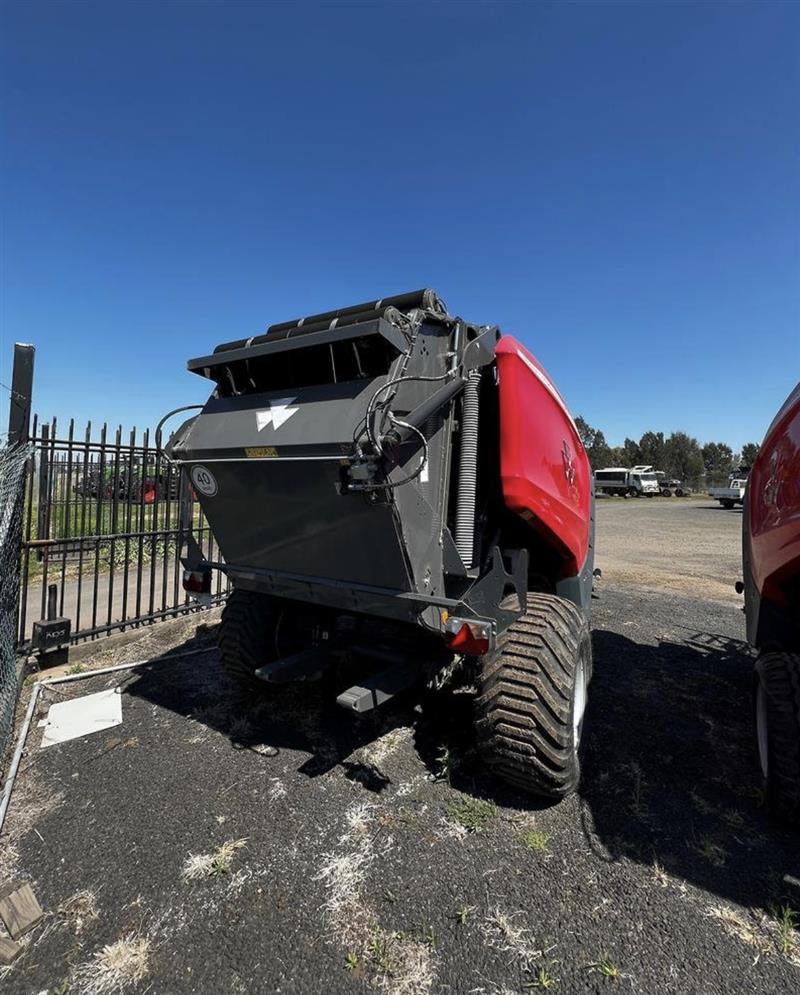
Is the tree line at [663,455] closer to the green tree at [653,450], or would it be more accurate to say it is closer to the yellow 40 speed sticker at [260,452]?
the green tree at [653,450]

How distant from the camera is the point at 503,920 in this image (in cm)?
226

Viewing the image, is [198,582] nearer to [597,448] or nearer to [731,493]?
[731,493]

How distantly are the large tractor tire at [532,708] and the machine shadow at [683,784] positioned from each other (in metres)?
0.37

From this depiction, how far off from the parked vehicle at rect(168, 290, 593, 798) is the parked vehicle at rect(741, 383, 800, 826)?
1.05 meters

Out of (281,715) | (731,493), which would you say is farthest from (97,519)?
(731,493)

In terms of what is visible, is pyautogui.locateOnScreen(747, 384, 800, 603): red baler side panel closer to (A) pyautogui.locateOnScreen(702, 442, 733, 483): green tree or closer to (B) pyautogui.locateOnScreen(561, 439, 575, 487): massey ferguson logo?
(B) pyautogui.locateOnScreen(561, 439, 575, 487): massey ferguson logo

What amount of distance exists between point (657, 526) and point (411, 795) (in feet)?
73.6

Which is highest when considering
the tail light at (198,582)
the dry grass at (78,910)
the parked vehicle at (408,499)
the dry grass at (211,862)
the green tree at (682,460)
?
the green tree at (682,460)

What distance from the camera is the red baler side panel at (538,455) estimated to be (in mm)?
3227

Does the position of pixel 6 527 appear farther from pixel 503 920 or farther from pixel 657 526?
pixel 657 526

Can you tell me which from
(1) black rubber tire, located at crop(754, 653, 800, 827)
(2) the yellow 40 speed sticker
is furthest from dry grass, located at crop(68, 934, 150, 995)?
(1) black rubber tire, located at crop(754, 653, 800, 827)

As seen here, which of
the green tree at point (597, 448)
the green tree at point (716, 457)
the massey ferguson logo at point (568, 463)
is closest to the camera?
the massey ferguson logo at point (568, 463)

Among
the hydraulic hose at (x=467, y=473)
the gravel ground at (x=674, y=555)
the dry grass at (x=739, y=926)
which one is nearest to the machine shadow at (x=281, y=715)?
the hydraulic hose at (x=467, y=473)

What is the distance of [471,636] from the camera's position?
9.06 ft
